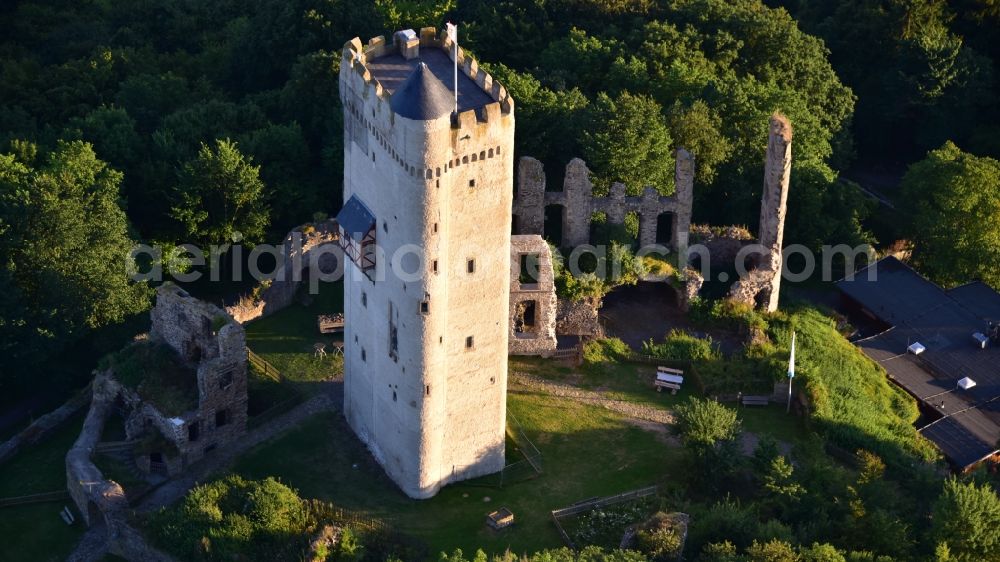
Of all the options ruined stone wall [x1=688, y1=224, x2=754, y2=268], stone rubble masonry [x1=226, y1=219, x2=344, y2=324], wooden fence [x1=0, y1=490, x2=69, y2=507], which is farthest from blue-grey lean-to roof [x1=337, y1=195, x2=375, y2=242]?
ruined stone wall [x1=688, y1=224, x2=754, y2=268]

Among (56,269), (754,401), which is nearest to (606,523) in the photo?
(754,401)

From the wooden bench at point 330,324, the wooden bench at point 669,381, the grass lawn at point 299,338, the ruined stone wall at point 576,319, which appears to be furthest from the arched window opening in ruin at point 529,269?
the grass lawn at point 299,338

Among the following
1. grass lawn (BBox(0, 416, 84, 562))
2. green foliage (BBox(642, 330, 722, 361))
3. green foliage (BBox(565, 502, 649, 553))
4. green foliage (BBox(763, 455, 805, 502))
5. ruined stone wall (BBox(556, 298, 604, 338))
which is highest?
ruined stone wall (BBox(556, 298, 604, 338))

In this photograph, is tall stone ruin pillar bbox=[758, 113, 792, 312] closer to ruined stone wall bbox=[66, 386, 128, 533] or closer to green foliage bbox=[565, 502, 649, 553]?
green foliage bbox=[565, 502, 649, 553]

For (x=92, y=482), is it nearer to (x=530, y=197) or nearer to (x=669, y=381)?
(x=530, y=197)

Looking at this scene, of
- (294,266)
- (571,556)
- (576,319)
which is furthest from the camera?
(294,266)

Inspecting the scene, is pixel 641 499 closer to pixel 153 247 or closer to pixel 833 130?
pixel 153 247
